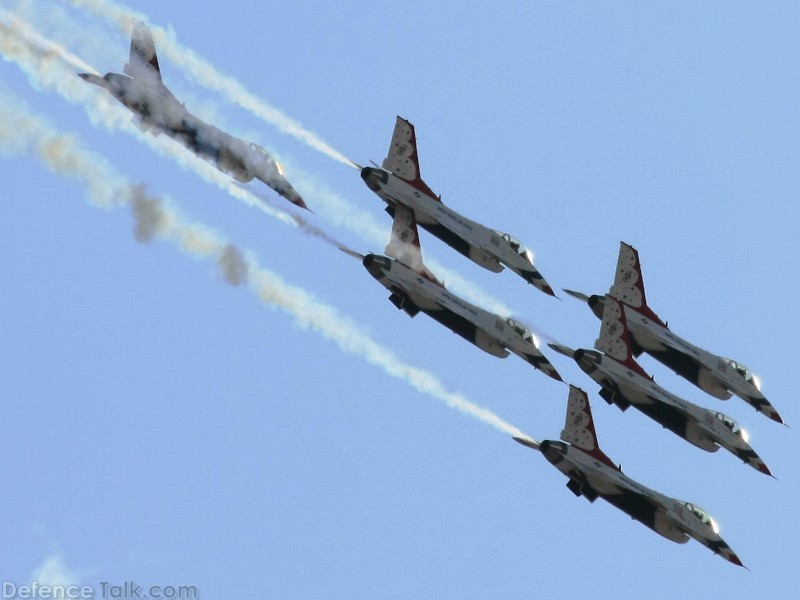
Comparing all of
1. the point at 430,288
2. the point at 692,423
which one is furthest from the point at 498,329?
the point at 692,423

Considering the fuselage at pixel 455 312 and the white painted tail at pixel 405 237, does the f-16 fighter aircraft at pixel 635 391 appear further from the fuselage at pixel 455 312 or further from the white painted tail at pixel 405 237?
the white painted tail at pixel 405 237

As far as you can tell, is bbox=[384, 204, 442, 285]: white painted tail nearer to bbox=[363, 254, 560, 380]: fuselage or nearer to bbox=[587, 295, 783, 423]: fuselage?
bbox=[363, 254, 560, 380]: fuselage

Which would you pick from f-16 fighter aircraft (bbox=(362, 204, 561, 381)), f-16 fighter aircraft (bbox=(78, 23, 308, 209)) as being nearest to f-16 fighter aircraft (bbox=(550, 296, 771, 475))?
f-16 fighter aircraft (bbox=(362, 204, 561, 381))

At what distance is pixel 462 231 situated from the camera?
289 ft

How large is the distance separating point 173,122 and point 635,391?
20567mm

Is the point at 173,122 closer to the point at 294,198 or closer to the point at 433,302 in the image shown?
the point at 294,198

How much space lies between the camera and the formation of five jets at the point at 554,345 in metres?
84.1

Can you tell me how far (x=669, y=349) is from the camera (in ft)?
299

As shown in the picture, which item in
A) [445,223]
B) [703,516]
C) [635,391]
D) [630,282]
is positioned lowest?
[703,516]

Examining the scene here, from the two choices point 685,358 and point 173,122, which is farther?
point 685,358

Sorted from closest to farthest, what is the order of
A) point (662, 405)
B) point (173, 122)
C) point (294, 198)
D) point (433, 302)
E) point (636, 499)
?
point (173, 122)
point (294, 198)
point (433, 302)
point (636, 499)
point (662, 405)

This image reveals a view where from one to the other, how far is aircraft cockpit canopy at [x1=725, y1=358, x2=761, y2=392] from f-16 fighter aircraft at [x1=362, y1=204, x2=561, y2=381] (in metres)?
7.84

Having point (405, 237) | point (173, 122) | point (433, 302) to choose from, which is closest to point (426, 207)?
point (405, 237)

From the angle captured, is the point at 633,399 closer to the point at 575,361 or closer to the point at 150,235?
the point at 575,361
